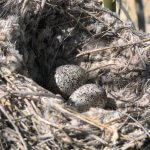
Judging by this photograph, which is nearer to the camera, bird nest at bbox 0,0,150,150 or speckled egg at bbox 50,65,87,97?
bird nest at bbox 0,0,150,150

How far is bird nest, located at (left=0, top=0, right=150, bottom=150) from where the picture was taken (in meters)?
2.97

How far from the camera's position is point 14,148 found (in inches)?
114

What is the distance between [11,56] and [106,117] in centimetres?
57

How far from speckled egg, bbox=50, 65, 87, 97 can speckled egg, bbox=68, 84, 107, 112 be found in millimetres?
128

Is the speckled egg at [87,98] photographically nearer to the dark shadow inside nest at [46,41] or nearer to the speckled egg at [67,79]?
the speckled egg at [67,79]

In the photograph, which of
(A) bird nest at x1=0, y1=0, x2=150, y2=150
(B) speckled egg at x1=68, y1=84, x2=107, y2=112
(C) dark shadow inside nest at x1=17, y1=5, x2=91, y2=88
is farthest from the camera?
(C) dark shadow inside nest at x1=17, y1=5, x2=91, y2=88

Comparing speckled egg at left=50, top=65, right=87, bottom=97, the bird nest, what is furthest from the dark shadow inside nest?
speckled egg at left=50, top=65, right=87, bottom=97

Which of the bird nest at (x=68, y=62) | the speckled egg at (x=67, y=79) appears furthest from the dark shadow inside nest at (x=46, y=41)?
the speckled egg at (x=67, y=79)

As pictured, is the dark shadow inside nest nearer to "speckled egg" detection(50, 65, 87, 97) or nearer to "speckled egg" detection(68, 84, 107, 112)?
"speckled egg" detection(50, 65, 87, 97)

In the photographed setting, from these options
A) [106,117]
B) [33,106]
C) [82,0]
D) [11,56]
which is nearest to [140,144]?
[106,117]

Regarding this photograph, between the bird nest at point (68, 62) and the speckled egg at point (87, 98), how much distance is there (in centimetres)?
12

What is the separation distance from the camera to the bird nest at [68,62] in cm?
297

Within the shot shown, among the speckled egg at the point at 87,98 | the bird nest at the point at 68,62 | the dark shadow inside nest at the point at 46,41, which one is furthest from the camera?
the dark shadow inside nest at the point at 46,41

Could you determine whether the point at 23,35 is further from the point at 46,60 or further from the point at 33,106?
the point at 33,106
